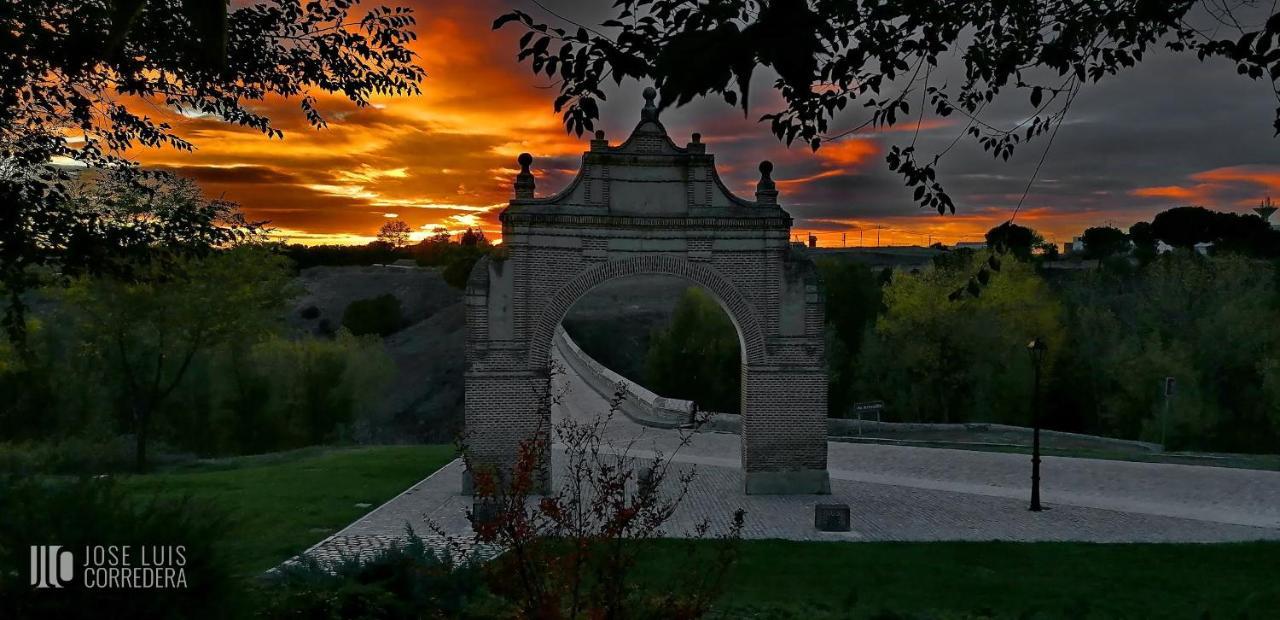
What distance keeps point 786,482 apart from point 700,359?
91.9 ft

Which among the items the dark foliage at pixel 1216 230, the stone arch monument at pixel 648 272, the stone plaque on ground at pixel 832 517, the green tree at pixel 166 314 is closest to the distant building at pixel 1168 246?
the dark foliage at pixel 1216 230

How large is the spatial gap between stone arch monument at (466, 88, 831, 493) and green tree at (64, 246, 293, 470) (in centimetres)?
1095

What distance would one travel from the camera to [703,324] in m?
46.2

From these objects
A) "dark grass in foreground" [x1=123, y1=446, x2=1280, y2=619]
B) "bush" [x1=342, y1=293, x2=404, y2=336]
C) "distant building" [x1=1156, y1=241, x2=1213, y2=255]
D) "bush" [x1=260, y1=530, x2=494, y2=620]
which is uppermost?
"distant building" [x1=1156, y1=241, x2=1213, y2=255]

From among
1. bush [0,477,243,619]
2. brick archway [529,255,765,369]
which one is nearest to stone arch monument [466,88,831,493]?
brick archway [529,255,765,369]

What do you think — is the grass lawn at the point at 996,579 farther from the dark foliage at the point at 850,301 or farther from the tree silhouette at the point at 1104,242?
the tree silhouette at the point at 1104,242

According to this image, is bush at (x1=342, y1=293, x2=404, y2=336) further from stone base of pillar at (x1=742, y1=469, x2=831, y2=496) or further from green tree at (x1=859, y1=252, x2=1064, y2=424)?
stone base of pillar at (x1=742, y1=469, x2=831, y2=496)

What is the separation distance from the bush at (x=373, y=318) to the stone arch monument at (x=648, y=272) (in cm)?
5506

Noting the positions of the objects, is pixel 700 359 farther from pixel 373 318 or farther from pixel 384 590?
pixel 384 590

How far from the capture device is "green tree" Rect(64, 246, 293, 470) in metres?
24.4

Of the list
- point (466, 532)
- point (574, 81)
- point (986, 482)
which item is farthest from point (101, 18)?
point (986, 482)

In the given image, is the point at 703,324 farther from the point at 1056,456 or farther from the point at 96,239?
the point at 96,239

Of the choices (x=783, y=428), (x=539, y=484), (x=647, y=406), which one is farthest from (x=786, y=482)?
(x=647, y=406)

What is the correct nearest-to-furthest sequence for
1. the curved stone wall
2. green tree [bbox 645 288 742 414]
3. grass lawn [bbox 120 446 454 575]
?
grass lawn [bbox 120 446 454 575] < the curved stone wall < green tree [bbox 645 288 742 414]
